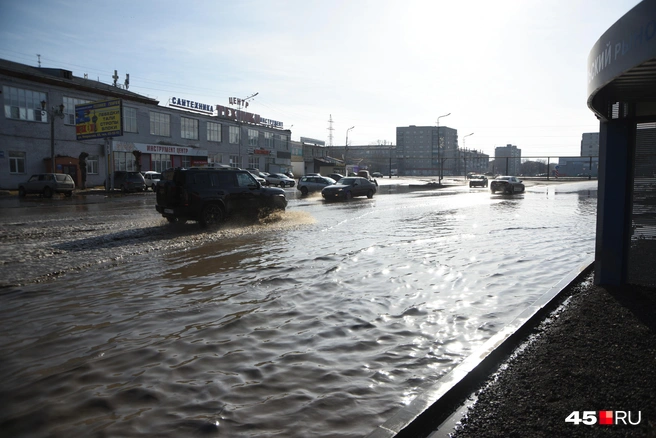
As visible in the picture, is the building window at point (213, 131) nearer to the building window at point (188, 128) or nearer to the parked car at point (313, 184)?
the building window at point (188, 128)

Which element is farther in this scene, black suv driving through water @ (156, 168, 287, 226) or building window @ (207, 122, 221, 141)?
building window @ (207, 122, 221, 141)

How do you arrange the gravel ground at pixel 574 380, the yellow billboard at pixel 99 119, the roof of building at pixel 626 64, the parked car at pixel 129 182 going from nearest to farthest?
the gravel ground at pixel 574 380
the roof of building at pixel 626 64
the parked car at pixel 129 182
the yellow billboard at pixel 99 119

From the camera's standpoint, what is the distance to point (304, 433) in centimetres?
314

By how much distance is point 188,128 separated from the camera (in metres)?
54.1

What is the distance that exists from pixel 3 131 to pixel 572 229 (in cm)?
3802

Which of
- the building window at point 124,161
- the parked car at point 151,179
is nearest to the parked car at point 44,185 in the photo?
the parked car at point 151,179

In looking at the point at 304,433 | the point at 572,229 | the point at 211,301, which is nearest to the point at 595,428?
the point at 304,433

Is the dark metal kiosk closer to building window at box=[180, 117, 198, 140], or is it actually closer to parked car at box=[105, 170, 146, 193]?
parked car at box=[105, 170, 146, 193]

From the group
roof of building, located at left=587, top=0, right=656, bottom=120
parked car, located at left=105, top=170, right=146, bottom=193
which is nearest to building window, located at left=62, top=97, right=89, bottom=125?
parked car, located at left=105, top=170, right=146, bottom=193

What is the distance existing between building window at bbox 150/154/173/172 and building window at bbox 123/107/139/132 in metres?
3.31

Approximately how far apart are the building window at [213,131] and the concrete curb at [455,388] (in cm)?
5623

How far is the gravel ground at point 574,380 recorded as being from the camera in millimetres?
3057

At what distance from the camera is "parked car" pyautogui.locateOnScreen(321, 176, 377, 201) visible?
26906mm

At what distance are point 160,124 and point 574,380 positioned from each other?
2010 inches
